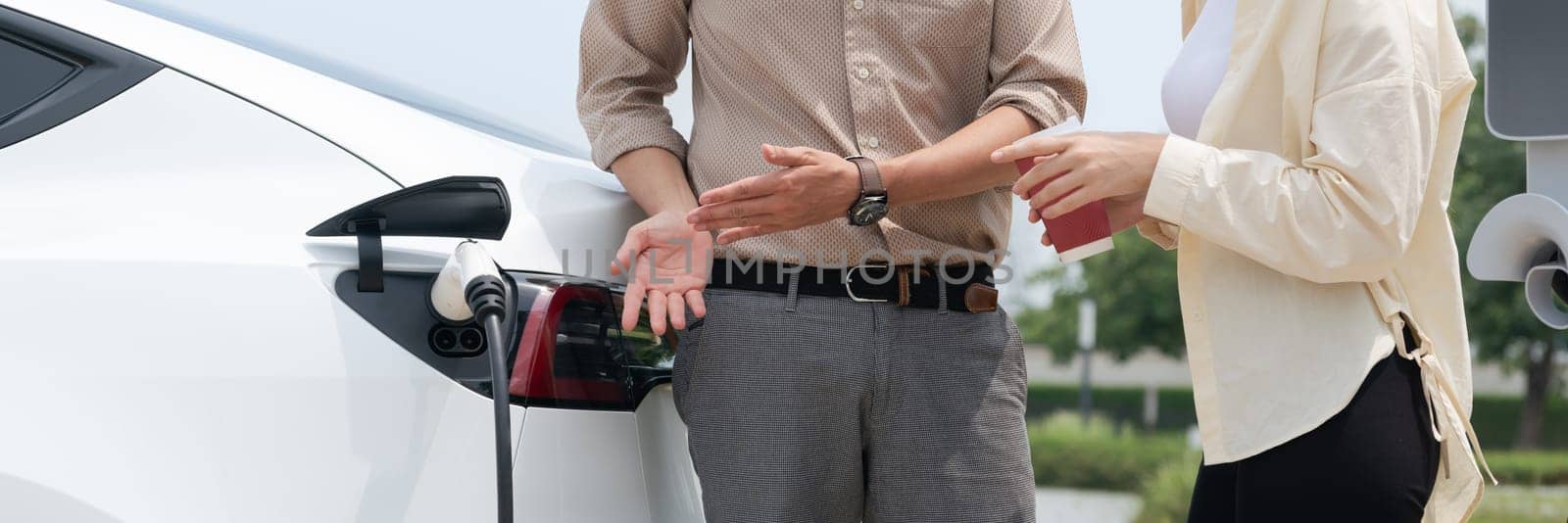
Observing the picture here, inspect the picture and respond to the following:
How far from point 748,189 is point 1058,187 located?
354 millimetres

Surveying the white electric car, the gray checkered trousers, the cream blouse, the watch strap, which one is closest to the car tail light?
the white electric car

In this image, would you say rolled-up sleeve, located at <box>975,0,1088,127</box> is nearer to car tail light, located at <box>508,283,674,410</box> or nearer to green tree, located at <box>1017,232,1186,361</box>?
car tail light, located at <box>508,283,674,410</box>

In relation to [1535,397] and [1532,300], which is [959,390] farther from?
[1535,397]

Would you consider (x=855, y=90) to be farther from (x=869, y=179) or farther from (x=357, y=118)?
(x=357, y=118)

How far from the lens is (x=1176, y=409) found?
44.2m

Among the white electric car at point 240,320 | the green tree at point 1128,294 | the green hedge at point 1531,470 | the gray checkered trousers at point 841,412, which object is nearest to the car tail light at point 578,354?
the white electric car at point 240,320

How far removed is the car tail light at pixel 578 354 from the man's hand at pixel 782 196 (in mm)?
158

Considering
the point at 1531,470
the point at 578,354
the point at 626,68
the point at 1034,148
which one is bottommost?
the point at 1531,470

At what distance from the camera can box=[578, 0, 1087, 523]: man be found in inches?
66.8

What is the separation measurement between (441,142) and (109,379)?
0.46 metres

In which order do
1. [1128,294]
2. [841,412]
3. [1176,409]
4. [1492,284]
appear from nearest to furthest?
1. [841,412]
2. [1492,284]
3. [1128,294]
4. [1176,409]

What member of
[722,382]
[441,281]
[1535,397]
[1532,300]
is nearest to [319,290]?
[441,281]

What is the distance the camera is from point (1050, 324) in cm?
3891

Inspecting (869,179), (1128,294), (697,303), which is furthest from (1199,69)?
(1128,294)
